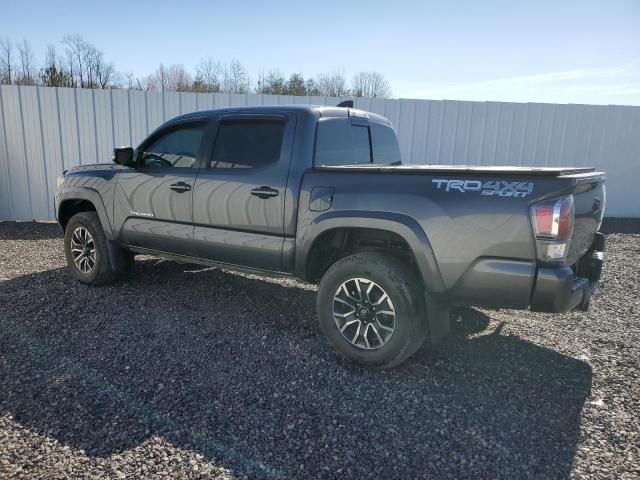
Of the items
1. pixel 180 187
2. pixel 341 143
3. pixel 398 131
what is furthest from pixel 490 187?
pixel 398 131

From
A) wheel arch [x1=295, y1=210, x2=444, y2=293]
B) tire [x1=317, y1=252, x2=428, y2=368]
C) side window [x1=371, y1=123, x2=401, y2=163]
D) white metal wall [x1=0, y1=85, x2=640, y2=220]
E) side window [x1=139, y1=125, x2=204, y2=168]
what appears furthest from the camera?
white metal wall [x1=0, y1=85, x2=640, y2=220]

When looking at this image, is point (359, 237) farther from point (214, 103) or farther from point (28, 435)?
point (214, 103)

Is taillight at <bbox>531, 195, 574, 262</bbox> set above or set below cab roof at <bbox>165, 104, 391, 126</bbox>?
below

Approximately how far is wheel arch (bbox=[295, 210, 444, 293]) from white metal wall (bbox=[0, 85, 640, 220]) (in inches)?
252

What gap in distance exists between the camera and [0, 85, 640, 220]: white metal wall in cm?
900

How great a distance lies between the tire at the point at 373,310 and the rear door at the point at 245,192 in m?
0.63

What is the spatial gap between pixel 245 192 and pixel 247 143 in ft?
1.60

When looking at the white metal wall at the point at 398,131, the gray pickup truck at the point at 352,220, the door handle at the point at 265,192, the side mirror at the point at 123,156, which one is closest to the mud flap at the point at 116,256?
the gray pickup truck at the point at 352,220

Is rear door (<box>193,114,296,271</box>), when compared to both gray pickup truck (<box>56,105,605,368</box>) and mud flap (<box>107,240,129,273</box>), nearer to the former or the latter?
gray pickup truck (<box>56,105,605,368</box>)

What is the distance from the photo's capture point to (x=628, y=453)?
256cm

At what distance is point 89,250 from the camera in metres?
5.34

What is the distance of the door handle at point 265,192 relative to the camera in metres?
3.87

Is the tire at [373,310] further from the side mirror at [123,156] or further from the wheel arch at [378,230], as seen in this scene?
the side mirror at [123,156]

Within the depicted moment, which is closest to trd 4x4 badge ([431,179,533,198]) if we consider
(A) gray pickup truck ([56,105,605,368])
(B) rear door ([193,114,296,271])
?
(A) gray pickup truck ([56,105,605,368])
